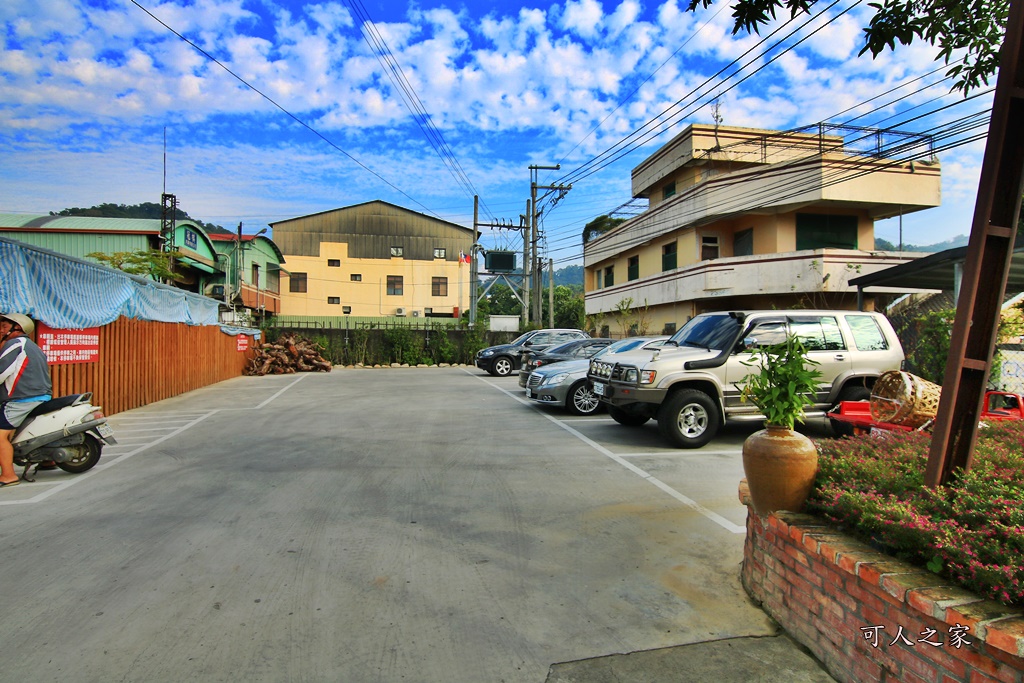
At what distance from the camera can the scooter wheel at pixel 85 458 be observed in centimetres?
685

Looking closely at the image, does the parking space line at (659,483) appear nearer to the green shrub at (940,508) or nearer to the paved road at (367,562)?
the paved road at (367,562)

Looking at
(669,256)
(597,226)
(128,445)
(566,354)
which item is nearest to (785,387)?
(128,445)

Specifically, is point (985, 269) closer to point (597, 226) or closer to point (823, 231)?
point (823, 231)

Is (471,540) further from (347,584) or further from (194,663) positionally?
(194,663)

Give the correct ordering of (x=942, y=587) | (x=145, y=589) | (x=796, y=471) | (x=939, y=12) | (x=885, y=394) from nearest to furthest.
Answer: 1. (x=942, y=587)
2. (x=796, y=471)
3. (x=145, y=589)
4. (x=939, y=12)
5. (x=885, y=394)

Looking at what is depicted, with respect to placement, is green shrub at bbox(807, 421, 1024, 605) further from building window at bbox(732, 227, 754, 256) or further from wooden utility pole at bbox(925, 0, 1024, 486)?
building window at bbox(732, 227, 754, 256)

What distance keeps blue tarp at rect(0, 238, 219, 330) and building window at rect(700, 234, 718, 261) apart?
19997mm

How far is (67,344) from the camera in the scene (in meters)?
A: 9.73

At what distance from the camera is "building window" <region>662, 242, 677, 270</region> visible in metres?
26.7

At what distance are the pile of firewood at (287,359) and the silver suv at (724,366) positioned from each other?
61.3 feet

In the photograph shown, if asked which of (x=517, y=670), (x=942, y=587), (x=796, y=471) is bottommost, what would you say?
(x=517, y=670)

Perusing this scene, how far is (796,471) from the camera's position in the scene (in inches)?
137

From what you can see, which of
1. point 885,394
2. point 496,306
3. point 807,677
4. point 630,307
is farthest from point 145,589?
point 496,306

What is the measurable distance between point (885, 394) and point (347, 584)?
569cm
